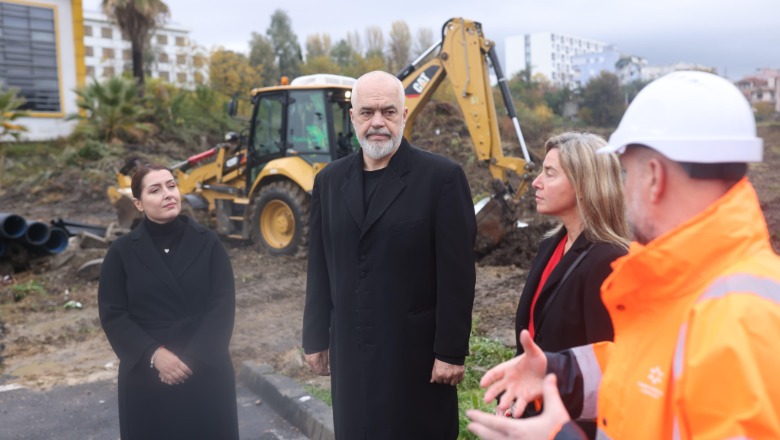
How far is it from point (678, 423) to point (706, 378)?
13cm

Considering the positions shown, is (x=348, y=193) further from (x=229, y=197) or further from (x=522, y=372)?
(x=229, y=197)

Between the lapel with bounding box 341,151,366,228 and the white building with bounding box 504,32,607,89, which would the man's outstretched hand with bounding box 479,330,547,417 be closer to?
the lapel with bounding box 341,151,366,228

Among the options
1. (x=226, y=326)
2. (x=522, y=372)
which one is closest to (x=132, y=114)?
(x=226, y=326)

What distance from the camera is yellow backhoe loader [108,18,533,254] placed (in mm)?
9875

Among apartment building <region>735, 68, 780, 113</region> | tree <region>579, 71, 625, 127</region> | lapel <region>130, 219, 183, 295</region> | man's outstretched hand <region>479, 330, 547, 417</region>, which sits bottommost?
man's outstretched hand <region>479, 330, 547, 417</region>

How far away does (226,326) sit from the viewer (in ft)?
11.2

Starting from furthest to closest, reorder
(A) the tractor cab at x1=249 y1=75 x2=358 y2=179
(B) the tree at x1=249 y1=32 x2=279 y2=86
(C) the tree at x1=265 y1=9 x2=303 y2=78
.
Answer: (C) the tree at x1=265 y1=9 x2=303 y2=78
(B) the tree at x1=249 y1=32 x2=279 y2=86
(A) the tractor cab at x1=249 y1=75 x2=358 y2=179

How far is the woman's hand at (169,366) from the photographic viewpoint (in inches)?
125

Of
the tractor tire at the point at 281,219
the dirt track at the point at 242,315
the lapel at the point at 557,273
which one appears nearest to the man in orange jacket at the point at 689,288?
the lapel at the point at 557,273

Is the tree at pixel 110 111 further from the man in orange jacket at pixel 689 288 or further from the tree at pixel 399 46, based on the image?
the man in orange jacket at pixel 689 288

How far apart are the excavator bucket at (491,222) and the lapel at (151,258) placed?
676 centimetres

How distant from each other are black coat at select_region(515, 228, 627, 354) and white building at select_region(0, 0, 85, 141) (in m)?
23.3

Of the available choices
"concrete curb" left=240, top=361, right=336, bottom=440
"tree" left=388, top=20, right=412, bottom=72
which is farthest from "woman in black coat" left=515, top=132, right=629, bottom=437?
"tree" left=388, top=20, right=412, bottom=72

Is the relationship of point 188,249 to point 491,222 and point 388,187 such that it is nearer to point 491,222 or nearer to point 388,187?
point 388,187
